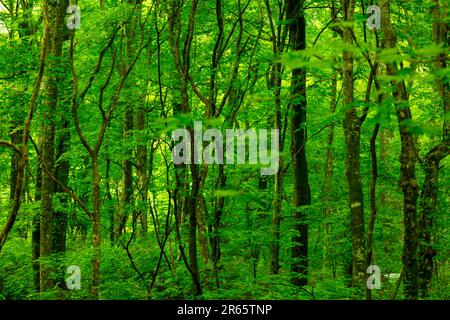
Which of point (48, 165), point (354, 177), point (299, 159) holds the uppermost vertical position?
point (299, 159)

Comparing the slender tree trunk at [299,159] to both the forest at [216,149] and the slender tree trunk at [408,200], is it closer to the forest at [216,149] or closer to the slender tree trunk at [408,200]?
the forest at [216,149]

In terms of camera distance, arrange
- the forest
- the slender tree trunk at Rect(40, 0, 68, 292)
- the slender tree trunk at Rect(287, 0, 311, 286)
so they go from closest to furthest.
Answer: the forest
the slender tree trunk at Rect(40, 0, 68, 292)
the slender tree trunk at Rect(287, 0, 311, 286)

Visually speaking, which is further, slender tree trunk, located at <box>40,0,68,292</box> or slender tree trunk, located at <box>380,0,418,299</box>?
slender tree trunk, located at <box>40,0,68,292</box>

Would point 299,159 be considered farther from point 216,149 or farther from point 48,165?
point 48,165

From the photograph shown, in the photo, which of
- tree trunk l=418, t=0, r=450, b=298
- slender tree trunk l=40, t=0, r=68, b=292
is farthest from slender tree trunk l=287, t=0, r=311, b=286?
slender tree trunk l=40, t=0, r=68, b=292

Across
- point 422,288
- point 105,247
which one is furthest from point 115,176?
point 422,288

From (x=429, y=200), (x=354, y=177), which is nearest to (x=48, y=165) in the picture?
(x=354, y=177)

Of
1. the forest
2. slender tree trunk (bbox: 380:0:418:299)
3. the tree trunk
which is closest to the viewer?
slender tree trunk (bbox: 380:0:418:299)

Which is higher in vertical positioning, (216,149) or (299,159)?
(216,149)

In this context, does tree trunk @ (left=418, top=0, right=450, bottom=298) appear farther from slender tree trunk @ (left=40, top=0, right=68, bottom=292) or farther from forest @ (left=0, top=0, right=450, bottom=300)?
slender tree trunk @ (left=40, top=0, right=68, bottom=292)
